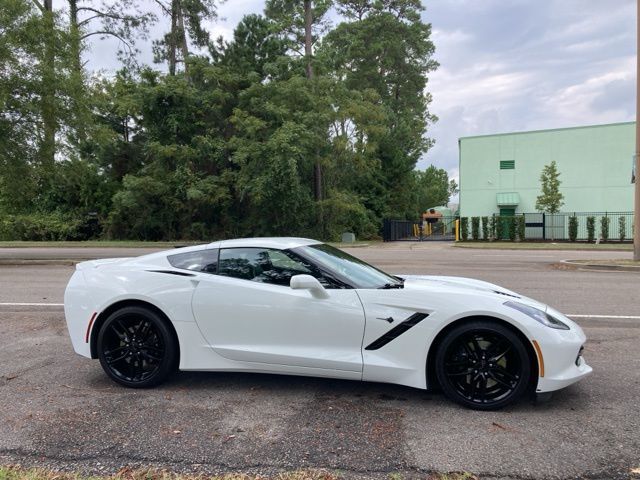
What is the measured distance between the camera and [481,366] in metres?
3.82

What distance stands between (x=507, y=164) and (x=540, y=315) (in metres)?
35.2

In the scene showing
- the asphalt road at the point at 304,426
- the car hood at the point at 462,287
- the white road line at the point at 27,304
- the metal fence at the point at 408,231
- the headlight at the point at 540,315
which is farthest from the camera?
the metal fence at the point at 408,231

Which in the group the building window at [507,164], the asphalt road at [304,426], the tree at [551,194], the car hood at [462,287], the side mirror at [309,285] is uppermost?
the building window at [507,164]

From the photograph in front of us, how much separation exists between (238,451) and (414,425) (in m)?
1.25

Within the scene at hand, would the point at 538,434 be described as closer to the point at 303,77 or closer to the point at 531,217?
the point at 303,77

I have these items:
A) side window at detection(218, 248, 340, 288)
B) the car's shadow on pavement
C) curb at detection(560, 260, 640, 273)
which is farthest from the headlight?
curb at detection(560, 260, 640, 273)

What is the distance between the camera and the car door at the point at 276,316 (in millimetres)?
3988

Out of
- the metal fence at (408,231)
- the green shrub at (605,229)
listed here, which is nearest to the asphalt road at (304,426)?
the green shrub at (605,229)

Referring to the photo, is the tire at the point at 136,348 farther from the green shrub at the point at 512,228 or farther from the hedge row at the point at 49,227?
the hedge row at the point at 49,227

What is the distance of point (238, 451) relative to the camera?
10.6 feet

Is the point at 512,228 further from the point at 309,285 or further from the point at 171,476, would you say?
the point at 171,476

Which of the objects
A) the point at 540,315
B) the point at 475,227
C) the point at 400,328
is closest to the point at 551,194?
the point at 475,227

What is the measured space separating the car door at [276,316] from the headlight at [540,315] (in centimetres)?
121

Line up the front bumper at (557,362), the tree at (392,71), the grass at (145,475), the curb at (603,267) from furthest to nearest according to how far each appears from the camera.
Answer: the tree at (392,71) < the curb at (603,267) < the front bumper at (557,362) < the grass at (145,475)
